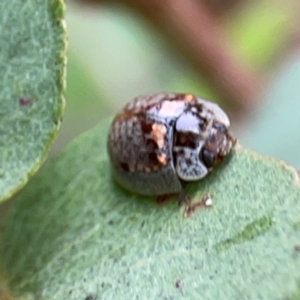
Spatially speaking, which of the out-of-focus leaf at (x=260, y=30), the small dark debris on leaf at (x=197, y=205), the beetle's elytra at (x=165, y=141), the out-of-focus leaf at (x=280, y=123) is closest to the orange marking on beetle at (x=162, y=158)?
the beetle's elytra at (x=165, y=141)

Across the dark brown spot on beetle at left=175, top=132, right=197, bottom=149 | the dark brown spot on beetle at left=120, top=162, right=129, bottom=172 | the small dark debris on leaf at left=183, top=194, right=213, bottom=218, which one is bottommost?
the dark brown spot on beetle at left=120, top=162, right=129, bottom=172

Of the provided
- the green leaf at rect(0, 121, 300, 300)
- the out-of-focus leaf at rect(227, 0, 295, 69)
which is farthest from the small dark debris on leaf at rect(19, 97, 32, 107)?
the out-of-focus leaf at rect(227, 0, 295, 69)

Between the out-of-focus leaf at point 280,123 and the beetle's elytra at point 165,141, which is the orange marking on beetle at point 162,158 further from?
the out-of-focus leaf at point 280,123

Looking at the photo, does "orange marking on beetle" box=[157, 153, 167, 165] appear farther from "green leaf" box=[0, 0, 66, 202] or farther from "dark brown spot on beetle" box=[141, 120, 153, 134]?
"green leaf" box=[0, 0, 66, 202]

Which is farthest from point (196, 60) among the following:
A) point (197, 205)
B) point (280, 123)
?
point (197, 205)

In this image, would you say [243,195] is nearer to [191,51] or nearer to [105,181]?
[105,181]
